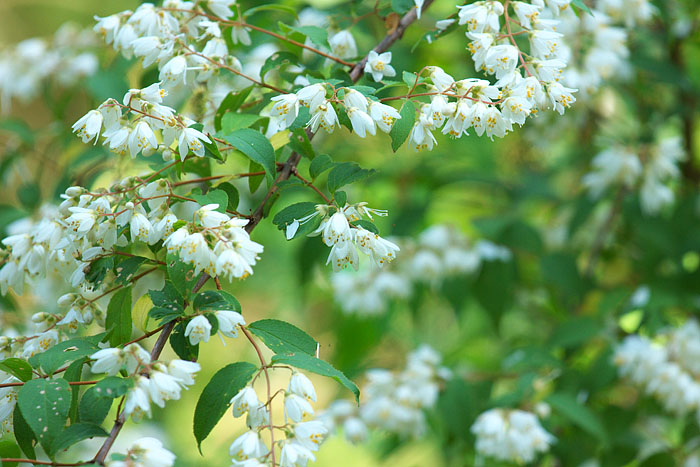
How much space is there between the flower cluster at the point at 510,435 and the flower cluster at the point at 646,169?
907 mm

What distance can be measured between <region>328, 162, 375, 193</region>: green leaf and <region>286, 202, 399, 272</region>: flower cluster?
0.04 m

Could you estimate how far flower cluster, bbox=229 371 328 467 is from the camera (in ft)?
3.27

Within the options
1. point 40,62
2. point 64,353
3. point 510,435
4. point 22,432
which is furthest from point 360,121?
point 40,62

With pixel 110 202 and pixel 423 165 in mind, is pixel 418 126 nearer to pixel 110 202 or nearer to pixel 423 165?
pixel 110 202

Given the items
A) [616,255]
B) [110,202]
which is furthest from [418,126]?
[616,255]

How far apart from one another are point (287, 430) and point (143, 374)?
0.24 m

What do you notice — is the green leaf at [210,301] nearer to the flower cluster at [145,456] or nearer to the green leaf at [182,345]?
the green leaf at [182,345]

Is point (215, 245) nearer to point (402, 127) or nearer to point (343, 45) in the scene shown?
point (402, 127)

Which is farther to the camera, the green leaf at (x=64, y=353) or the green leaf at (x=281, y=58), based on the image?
the green leaf at (x=281, y=58)

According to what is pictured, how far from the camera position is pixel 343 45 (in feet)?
4.75

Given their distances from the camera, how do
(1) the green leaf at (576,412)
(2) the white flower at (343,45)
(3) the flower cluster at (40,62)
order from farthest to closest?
1. (3) the flower cluster at (40,62)
2. (1) the green leaf at (576,412)
3. (2) the white flower at (343,45)

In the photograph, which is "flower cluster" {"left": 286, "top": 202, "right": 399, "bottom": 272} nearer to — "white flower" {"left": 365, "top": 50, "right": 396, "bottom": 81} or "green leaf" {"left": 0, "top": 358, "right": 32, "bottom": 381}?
"white flower" {"left": 365, "top": 50, "right": 396, "bottom": 81}

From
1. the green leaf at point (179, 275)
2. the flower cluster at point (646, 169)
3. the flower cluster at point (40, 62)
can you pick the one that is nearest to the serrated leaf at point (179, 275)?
the green leaf at point (179, 275)

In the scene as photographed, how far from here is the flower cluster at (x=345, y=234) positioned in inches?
41.3
